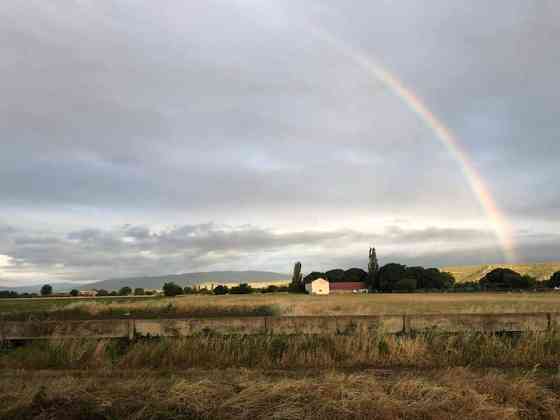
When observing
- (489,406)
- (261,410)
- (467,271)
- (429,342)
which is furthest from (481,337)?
(467,271)

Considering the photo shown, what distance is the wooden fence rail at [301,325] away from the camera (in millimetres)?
12109

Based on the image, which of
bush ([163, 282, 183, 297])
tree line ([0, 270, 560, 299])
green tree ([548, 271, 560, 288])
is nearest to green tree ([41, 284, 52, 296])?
tree line ([0, 270, 560, 299])

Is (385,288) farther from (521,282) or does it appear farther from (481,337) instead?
(481,337)

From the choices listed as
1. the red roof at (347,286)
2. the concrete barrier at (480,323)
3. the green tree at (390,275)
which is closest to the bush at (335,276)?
the red roof at (347,286)

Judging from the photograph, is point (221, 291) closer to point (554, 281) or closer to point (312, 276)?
point (312, 276)

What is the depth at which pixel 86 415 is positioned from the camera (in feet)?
21.6

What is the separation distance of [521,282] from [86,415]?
142m

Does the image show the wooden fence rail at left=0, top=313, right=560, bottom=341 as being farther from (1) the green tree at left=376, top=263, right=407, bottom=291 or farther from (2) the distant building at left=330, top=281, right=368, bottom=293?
(2) the distant building at left=330, top=281, right=368, bottom=293

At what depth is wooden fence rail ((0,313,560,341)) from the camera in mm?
12109

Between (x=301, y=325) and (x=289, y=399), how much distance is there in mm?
5396

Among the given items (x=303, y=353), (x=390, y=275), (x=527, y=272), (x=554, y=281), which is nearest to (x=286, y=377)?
(x=303, y=353)

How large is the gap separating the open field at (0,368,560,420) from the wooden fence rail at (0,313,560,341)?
4.14 m

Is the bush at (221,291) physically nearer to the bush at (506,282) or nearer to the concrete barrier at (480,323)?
the bush at (506,282)

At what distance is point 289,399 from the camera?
6742 millimetres
